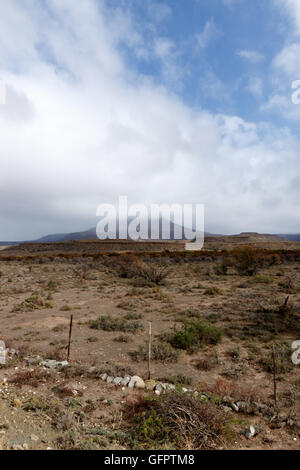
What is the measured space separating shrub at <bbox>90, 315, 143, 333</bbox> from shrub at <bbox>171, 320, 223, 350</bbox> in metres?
2.19

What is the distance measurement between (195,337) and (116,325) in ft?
12.8

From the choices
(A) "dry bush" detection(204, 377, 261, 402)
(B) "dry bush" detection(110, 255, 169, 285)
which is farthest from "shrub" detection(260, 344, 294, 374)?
(B) "dry bush" detection(110, 255, 169, 285)

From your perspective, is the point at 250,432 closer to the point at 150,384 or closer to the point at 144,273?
the point at 150,384

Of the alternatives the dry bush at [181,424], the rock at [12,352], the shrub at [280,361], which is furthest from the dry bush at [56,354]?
the shrub at [280,361]

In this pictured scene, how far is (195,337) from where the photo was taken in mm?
9906

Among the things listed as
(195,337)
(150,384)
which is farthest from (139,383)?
(195,337)

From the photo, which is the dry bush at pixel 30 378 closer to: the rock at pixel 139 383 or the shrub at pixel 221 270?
the rock at pixel 139 383

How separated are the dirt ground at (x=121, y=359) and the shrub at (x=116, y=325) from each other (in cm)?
19

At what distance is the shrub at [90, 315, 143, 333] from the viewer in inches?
461

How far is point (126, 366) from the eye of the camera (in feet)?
26.1

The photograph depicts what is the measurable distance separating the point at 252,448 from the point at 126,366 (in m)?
4.14

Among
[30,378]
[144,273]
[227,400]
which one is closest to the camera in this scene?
[227,400]

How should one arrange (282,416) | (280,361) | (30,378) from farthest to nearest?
(280,361)
(30,378)
(282,416)

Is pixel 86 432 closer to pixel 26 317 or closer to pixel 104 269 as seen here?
pixel 26 317
